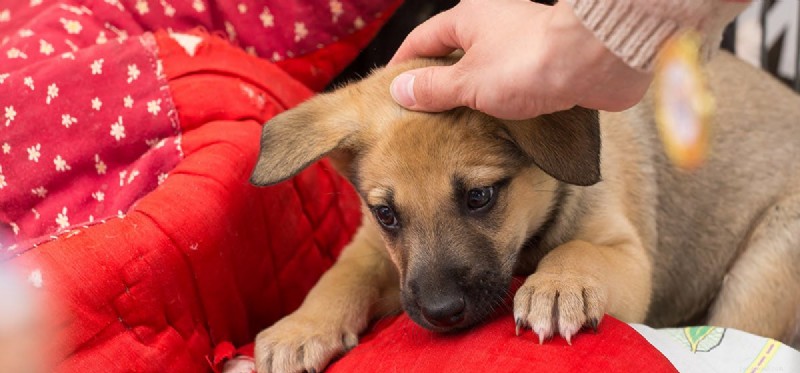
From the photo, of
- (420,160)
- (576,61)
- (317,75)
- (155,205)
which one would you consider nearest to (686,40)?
(576,61)

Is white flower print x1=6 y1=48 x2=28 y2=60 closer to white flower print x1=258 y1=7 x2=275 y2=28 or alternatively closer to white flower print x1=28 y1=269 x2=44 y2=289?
white flower print x1=258 y1=7 x2=275 y2=28

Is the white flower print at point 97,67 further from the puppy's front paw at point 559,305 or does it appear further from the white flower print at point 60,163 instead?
the puppy's front paw at point 559,305

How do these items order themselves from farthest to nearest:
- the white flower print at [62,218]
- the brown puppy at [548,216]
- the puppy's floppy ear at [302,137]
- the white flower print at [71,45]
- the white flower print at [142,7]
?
the white flower print at [142,7], the white flower print at [71,45], the white flower print at [62,218], the puppy's floppy ear at [302,137], the brown puppy at [548,216]

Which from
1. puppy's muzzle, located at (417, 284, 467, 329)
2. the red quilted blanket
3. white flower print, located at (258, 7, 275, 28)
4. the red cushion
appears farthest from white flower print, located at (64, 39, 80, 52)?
puppy's muzzle, located at (417, 284, 467, 329)

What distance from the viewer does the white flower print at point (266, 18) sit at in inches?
135

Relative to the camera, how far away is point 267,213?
2904 millimetres

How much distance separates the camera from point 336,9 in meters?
3.46

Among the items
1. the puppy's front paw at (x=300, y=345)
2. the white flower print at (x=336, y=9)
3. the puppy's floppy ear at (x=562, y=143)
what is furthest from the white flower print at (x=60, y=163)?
the puppy's floppy ear at (x=562, y=143)

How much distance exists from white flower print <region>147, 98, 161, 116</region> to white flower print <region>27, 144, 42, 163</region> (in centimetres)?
39

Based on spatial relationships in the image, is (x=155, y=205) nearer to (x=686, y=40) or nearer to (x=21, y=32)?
(x=21, y=32)

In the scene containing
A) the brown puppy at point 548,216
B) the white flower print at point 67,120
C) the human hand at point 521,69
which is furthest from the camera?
the white flower print at point 67,120

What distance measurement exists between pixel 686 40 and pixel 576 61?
28cm

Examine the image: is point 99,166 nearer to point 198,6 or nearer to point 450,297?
point 198,6

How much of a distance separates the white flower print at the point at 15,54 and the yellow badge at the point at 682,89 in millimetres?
2284
